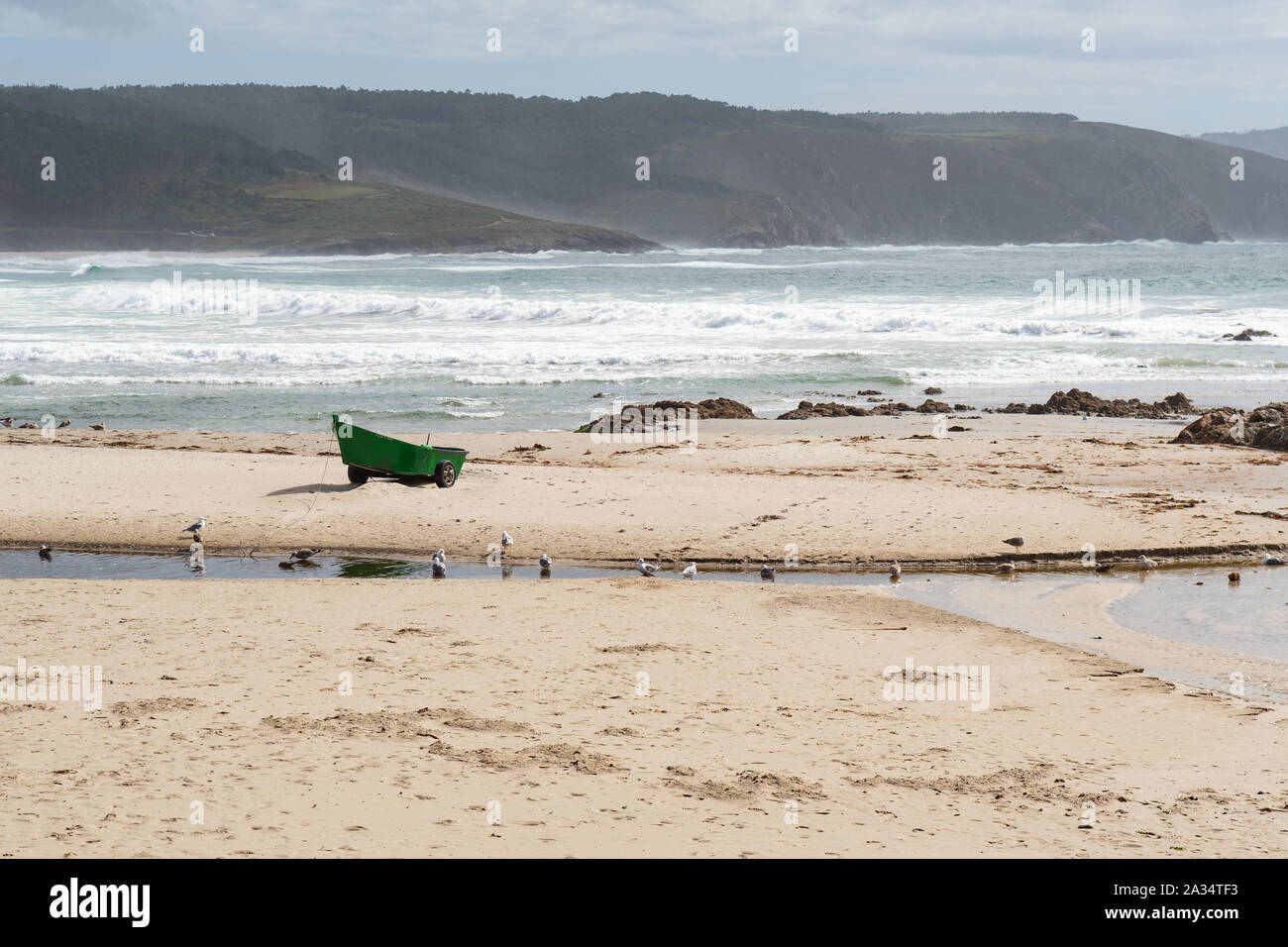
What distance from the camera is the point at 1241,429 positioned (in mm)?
15742

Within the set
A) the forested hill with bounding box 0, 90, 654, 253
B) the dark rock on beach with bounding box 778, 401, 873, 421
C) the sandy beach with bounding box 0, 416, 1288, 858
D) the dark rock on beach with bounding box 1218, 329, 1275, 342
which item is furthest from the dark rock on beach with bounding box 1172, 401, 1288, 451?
the forested hill with bounding box 0, 90, 654, 253

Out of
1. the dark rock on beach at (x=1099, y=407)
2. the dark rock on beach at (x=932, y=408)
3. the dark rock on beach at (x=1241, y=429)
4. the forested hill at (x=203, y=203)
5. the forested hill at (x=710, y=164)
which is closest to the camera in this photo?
the dark rock on beach at (x=1241, y=429)

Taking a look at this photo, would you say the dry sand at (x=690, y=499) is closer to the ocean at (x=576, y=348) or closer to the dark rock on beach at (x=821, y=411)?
the dark rock on beach at (x=821, y=411)

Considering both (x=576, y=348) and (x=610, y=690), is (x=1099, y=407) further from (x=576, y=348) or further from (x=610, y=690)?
(x=610, y=690)

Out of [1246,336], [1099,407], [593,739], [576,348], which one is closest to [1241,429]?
[1099,407]

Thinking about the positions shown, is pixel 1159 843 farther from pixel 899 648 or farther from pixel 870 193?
pixel 870 193

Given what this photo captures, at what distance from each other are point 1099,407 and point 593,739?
15128mm

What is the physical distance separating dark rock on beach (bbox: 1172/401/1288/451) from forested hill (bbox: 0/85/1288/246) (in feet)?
411

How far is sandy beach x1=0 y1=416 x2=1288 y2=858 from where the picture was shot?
491 cm

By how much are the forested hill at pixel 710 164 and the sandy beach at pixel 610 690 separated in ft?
426

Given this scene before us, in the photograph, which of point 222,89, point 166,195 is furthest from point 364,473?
point 222,89

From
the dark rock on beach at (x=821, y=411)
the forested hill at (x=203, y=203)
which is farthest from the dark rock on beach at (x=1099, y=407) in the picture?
the forested hill at (x=203, y=203)

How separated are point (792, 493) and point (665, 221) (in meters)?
132

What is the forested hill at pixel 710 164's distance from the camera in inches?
6068
